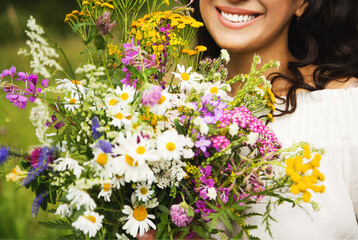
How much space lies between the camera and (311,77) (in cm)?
149

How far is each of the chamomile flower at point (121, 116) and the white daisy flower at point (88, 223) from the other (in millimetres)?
199

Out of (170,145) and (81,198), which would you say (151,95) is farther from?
(81,198)

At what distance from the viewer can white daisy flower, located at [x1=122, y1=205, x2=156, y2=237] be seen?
0.99 m

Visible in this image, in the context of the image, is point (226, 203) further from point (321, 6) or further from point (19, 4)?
point (19, 4)

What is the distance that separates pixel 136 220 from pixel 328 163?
0.66 m

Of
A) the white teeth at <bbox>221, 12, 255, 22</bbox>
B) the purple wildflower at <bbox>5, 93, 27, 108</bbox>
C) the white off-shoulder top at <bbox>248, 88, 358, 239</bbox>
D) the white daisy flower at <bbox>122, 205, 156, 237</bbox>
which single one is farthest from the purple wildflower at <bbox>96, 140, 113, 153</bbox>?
the white teeth at <bbox>221, 12, 255, 22</bbox>

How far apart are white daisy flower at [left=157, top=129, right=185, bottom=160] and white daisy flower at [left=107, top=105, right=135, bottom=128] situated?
0.08 m

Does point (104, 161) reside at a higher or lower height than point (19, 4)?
lower

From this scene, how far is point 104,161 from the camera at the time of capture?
32.8 inches

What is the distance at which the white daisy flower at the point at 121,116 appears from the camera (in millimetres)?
889

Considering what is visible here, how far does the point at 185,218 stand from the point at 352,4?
116cm

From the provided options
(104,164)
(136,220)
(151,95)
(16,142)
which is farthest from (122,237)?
(16,142)

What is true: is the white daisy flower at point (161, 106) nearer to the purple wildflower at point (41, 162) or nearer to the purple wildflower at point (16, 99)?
the purple wildflower at point (41, 162)

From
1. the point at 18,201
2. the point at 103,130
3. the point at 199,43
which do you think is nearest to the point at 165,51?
the point at 103,130
